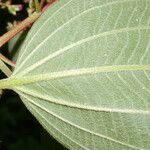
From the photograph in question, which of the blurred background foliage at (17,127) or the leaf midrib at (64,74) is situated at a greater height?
the leaf midrib at (64,74)

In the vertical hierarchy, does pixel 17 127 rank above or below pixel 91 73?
below

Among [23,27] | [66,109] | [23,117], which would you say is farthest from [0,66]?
[23,117]

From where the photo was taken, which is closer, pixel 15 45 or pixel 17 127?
pixel 15 45

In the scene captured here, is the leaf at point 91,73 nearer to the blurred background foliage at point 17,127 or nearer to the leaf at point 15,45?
the leaf at point 15,45

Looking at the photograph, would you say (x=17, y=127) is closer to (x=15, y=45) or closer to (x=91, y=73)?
(x=15, y=45)

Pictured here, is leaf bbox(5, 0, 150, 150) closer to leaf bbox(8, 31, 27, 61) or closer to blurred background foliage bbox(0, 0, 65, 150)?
leaf bbox(8, 31, 27, 61)

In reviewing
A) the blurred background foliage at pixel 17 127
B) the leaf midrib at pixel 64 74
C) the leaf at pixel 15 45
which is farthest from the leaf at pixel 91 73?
the blurred background foliage at pixel 17 127

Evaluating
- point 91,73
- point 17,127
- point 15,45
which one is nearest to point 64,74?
point 91,73

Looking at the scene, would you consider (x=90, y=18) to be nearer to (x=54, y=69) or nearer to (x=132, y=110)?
(x=54, y=69)
